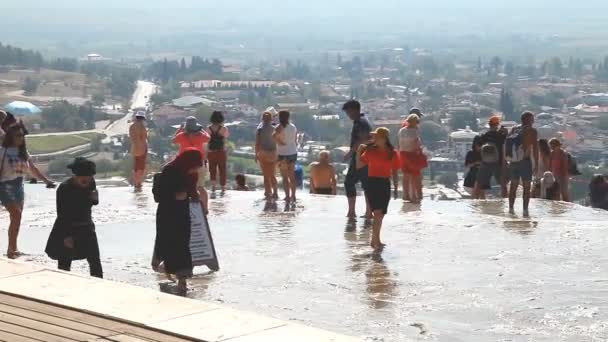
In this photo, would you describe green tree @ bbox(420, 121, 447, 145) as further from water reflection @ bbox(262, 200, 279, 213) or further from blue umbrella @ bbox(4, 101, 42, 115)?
water reflection @ bbox(262, 200, 279, 213)

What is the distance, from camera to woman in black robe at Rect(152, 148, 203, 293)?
12.2 meters

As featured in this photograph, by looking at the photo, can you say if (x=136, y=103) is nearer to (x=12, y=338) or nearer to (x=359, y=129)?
(x=359, y=129)

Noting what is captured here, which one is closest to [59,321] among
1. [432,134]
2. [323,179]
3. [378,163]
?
[378,163]

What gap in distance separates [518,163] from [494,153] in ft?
4.10

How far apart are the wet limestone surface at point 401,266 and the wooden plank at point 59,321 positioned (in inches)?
87.0

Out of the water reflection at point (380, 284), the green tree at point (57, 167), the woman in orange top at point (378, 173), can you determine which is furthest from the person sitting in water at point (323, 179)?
the green tree at point (57, 167)

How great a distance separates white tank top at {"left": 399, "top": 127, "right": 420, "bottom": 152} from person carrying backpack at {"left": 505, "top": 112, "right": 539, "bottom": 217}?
5.04 feet

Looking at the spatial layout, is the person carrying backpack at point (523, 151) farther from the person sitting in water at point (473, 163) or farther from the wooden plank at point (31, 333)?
the wooden plank at point (31, 333)

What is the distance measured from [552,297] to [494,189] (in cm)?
1004

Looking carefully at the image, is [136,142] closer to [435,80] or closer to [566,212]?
[566,212]

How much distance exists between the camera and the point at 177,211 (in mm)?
12234

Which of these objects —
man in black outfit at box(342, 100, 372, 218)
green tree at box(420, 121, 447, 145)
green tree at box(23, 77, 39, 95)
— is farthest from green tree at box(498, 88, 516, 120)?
man in black outfit at box(342, 100, 372, 218)

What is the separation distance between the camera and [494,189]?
72.8ft

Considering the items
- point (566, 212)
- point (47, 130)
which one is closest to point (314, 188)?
point (566, 212)
